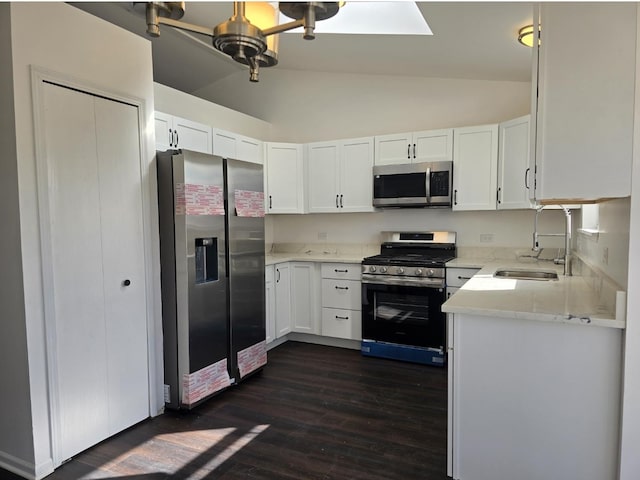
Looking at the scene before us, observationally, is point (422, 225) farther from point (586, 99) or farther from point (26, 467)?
point (26, 467)

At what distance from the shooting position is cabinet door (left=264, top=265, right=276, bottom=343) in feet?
12.9

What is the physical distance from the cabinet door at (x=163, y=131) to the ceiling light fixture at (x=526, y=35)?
8.55 feet

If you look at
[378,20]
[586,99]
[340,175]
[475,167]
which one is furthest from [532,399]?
[340,175]

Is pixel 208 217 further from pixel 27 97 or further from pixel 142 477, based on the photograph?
pixel 142 477

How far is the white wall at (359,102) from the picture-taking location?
3.95 m

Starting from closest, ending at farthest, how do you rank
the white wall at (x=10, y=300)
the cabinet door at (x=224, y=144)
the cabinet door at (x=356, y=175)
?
the white wall at (x=10, y=300) → the cabinet door at (x=224, y=144) → the cabinet door at (x=356, y=175)

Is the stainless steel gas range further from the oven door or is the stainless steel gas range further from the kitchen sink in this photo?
the kitchen sink

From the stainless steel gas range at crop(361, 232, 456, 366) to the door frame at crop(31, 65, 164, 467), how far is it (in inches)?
76.1

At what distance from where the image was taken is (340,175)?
14.2 feet

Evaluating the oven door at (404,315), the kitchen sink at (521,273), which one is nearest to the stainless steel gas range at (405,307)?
the oven door at (404,315)

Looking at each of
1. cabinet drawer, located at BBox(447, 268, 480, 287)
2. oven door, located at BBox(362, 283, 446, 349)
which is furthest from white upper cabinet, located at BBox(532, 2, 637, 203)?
oven door, located at BBox(362, 283, 446, 349)

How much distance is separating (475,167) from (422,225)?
0.84 meters

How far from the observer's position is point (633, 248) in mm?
1582

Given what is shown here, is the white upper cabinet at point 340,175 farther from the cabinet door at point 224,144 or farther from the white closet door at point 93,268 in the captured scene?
the white closet door at point 93,268
